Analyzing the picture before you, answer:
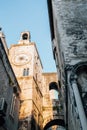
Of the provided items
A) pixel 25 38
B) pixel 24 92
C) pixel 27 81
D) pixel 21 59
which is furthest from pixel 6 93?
pixel 25 38

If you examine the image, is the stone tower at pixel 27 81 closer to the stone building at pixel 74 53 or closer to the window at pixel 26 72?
the window at pixel 26 72

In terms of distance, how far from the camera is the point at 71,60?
6.14m

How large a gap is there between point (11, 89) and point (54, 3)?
6.46m

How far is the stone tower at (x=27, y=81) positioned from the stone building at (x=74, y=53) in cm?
731

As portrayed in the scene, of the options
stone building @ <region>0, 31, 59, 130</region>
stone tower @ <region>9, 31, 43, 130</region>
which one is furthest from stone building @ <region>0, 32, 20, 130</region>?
stone tower @ <region>9, 31, 43, 130</region>

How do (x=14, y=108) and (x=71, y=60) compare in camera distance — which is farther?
(x=14, y=108)

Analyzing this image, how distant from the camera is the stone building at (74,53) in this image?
500cm

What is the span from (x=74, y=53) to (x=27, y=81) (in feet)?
35.4

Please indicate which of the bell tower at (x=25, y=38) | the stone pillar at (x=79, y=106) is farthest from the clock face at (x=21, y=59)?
the stone pillar at (x=79, y=106)

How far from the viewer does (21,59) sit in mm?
19484

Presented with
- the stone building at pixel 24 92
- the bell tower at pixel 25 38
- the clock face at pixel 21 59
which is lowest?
the stone building at pixel 24 92

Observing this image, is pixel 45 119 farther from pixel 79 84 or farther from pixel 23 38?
pixel 79 84

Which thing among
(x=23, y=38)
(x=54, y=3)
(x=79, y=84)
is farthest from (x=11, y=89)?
(x=23, y=38)

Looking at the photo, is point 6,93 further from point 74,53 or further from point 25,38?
point 25,38
